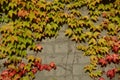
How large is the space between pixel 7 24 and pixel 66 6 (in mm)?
1134

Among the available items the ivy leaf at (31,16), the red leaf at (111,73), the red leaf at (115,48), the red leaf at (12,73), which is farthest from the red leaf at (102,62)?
the red leaf at (12,73)

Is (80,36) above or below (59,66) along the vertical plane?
above

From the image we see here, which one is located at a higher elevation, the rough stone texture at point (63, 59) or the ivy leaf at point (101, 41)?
the ivy leaf at point (101, 41)

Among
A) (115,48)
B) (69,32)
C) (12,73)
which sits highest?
(69,32)

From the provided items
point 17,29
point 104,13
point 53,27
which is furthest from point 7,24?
point 104,13

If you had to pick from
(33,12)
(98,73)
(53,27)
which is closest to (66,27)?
(53,27)

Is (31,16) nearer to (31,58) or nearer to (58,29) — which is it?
(58,29)

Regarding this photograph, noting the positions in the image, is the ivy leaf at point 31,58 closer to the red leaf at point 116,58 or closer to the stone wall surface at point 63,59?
the stone wall surface at point 63,59

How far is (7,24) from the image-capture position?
4.91m

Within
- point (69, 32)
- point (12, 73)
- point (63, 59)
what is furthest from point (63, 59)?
point (12, 73)

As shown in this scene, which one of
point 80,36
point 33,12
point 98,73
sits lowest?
point 98,73

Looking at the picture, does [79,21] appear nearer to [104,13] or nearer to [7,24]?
[104,13]

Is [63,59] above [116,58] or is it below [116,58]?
below

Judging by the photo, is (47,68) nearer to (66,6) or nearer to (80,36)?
(80,36)
